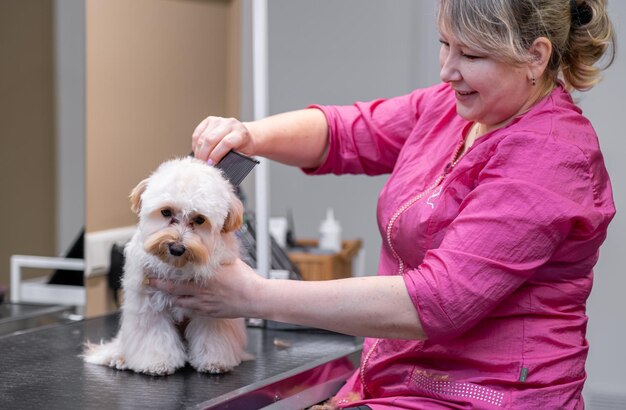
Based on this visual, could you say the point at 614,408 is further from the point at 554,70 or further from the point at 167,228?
the point at 167,228

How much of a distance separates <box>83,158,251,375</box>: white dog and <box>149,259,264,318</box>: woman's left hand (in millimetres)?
15

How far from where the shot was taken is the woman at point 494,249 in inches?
46.0

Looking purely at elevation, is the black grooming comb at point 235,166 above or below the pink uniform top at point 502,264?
above

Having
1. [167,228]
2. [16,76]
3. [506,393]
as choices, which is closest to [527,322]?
[506,393]

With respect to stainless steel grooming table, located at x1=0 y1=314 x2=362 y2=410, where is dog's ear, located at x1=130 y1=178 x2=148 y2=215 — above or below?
above

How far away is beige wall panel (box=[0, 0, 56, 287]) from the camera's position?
2.59 metres

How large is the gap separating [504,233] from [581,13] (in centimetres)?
39

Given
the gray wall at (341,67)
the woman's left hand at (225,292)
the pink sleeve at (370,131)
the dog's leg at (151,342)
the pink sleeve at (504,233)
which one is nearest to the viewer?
the pink sleeve at (504,233)

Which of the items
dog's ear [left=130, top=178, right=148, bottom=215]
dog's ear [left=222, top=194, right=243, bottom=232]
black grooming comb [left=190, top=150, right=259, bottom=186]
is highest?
black grooming comb [left=190, top=150, right=259, bottom=186]

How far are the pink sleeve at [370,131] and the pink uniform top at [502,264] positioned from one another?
0.27m

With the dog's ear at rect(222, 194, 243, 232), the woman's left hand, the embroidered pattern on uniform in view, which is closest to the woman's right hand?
the dog's ear at rect(222, 194, 243, 232)

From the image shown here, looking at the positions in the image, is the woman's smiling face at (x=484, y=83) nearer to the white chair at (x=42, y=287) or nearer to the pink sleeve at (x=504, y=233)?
the pink sleeve at (x=504, y=233)

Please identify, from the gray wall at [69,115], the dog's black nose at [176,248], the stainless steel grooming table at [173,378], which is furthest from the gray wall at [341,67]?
the dog's black nose at [176,248]

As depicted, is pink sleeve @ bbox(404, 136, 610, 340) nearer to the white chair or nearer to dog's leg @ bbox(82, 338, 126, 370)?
dog's leg @ bbox(82, 338, 126, 370)
